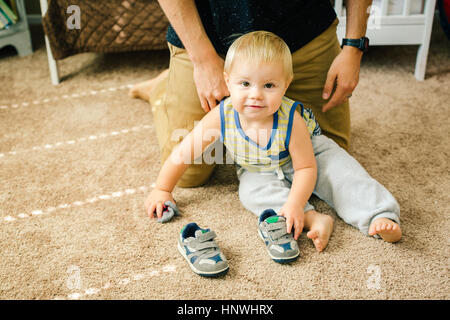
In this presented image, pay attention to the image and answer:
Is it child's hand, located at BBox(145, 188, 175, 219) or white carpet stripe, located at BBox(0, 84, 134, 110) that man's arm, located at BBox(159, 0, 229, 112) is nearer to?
child's hand, located at BBox(145, 188, 175, 219)

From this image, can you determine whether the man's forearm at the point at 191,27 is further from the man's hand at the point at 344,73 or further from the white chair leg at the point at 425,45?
the white chair leg at the point at 425,45

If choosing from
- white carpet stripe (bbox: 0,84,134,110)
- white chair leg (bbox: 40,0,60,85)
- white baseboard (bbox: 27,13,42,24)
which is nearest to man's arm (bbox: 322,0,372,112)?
white carpet stripe (bbox: 0,84,134,110)

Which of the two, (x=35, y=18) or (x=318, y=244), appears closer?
(x=318, y=244)

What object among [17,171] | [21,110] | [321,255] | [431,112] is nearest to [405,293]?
[321,255]

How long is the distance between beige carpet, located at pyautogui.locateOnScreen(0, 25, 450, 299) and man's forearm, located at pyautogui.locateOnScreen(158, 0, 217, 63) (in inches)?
14.1

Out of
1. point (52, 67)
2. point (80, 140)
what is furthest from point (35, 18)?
point (80, 140)

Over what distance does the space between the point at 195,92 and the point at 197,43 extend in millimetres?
144

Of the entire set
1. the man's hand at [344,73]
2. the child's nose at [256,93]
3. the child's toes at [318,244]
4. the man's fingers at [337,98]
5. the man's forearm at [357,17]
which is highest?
the man's forearm at [357,17]

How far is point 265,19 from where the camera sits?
1083 mm

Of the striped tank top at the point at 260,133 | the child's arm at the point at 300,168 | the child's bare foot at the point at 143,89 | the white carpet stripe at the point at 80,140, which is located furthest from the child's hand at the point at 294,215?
the child's bare foot at the point at 143,89

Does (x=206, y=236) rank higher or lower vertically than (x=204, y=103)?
lower

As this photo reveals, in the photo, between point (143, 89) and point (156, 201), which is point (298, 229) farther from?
point (143, 89)

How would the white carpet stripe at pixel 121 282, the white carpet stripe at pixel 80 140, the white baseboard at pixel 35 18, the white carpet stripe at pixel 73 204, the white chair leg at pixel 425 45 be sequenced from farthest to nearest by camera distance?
the white baseboard at pixel 35 18 < the white chair leg at pixel 425 45 < the white carpet stripe at pixel 80 140 < the white carpet stripe at pixel 73 204 < the white carpet stripe at pixel 121 282

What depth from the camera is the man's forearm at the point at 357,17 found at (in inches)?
44.0
